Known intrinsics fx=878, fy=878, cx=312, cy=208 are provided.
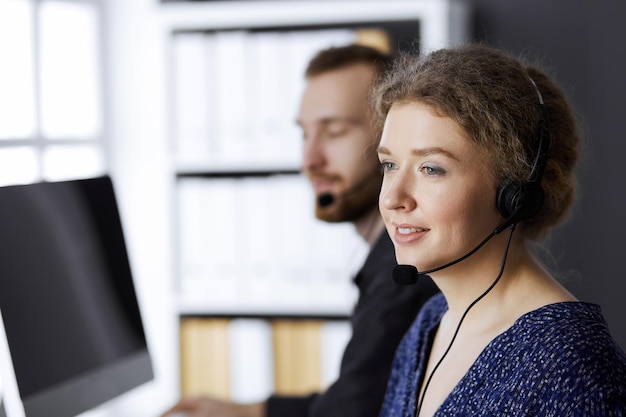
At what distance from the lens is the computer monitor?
1.16 m

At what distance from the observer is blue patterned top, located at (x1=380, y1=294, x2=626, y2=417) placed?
109 centimetres

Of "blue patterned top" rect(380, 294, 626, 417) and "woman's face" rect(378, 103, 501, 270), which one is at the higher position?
"woman's face" rect(378, 103, 501, 270)

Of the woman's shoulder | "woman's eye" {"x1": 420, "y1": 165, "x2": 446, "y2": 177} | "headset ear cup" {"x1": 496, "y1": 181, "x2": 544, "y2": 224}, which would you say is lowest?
the woman's shoulder

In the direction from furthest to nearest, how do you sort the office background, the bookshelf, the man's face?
1. the office background
2. the bookshelf
3. the man's face

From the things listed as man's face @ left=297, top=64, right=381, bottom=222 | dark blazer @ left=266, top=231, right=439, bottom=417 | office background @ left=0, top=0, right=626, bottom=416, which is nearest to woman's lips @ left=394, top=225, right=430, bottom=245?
dark blazer @ left=266, top=231, right=439, bottom=417

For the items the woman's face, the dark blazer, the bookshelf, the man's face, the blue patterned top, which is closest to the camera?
the blue patterned top

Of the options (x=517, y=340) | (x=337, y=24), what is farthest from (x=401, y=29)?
(x=517, y=340)

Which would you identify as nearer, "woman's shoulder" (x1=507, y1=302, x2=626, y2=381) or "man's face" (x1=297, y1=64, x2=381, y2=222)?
"woman's shoulder" (x1=507, y1=302, x2=626, y2=381)

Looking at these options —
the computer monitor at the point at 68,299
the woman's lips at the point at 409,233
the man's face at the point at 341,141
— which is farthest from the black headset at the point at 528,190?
the man's face at the point at 341,141

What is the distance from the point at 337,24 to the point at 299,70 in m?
0.18

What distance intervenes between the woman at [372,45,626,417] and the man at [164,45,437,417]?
307mm

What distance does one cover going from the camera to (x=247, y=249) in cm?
267

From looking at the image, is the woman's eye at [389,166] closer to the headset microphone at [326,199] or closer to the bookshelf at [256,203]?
→ the headset microphone at [326,199]

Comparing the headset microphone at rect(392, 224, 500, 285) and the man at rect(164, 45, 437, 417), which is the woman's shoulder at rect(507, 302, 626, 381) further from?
the man at rect(164, 45, 437, 417)
